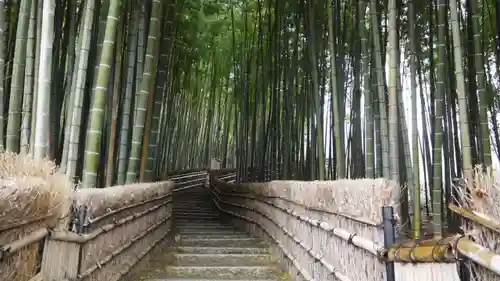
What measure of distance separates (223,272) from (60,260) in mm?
2020

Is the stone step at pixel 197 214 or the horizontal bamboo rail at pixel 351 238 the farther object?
the stone step at pixel 197 214

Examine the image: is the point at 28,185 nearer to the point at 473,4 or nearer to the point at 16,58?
the point at 16,58

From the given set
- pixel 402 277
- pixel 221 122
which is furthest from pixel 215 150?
pixel 402 277

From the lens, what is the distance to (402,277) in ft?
5.28

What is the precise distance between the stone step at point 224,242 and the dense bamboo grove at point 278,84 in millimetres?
825

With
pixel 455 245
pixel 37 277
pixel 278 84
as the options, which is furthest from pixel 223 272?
pixel 278 84

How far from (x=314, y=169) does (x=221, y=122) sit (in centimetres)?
840

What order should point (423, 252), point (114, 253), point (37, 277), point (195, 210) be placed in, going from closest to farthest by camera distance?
point (423, 252) < point (37, 277) < point (114, 253) < point (195, 210)

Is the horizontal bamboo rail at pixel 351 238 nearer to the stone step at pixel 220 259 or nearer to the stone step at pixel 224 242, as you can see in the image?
the stone step at pixel 220 259

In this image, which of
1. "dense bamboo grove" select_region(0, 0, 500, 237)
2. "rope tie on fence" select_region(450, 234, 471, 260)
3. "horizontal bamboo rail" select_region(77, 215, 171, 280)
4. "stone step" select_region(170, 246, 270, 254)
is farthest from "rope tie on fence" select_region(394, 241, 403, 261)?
"stone step" select_region(170, 246, 270, 254)

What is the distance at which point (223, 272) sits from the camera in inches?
153

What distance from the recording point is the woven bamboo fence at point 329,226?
73.9 inches

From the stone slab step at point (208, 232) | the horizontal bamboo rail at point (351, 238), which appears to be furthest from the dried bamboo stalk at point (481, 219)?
the stone slab step at point (208, 232)

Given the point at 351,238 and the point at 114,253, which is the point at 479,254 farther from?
the point at 114,253
